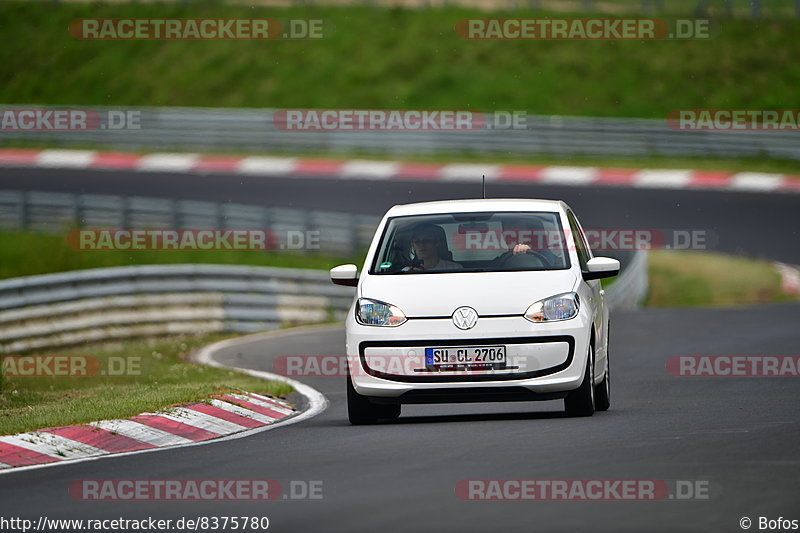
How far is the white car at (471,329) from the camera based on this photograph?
10508mm

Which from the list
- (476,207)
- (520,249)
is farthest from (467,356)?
(476,207)

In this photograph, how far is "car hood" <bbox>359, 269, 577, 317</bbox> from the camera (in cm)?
1056

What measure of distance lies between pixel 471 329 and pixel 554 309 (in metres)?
0.61

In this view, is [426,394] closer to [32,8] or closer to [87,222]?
[87,222]

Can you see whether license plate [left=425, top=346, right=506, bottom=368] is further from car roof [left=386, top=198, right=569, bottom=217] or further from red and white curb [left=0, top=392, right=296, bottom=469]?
red and white curb [left=0, top=392, right=296, bottom=469]

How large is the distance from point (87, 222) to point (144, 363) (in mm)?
9049

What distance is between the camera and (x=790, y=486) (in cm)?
747

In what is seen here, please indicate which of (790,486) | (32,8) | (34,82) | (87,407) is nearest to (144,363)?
(87,407)

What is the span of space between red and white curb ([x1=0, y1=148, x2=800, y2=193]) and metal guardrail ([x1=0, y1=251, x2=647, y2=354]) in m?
9.91

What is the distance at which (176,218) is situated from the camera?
27.3 m
